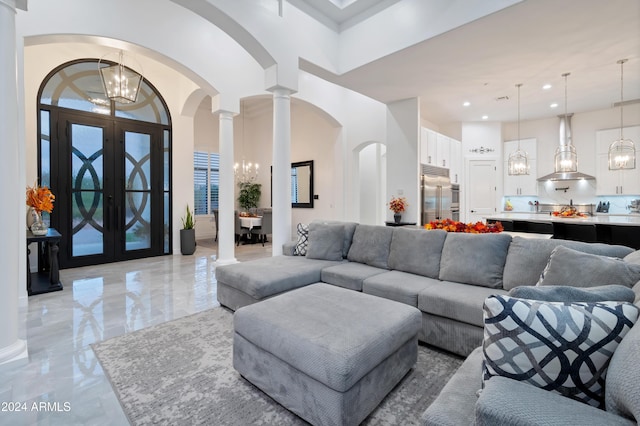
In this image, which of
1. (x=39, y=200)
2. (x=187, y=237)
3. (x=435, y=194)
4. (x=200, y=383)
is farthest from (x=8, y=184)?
(x=435, y=194)

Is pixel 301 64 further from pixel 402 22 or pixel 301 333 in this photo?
pixel 301 333

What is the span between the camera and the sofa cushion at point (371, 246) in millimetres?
3445

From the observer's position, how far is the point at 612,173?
22.0 feet

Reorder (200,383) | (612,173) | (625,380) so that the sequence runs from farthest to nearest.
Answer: (612,173) < (200,383) < (625,380)

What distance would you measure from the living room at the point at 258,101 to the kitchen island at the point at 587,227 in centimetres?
178

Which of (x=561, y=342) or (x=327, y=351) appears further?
(x=327, y=351)

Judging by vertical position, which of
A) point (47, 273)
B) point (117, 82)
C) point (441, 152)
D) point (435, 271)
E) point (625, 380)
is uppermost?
point (117, 82)

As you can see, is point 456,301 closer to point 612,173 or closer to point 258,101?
point 612,173

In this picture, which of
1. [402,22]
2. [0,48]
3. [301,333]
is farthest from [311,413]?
[402,22]

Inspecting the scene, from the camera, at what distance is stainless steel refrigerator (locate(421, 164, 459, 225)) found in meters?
6.05

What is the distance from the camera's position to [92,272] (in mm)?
4977

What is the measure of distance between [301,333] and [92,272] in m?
4.79

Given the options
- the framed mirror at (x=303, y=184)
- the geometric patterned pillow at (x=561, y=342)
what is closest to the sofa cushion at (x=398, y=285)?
the geometric patterned pillow at (x=561, y=342)

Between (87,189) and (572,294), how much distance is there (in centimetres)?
651
